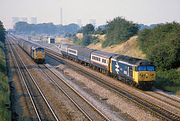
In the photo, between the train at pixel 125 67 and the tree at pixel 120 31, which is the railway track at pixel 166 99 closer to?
the train at pixel 125 67

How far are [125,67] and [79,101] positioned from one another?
886 centimetres

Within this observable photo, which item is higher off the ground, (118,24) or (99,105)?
(118,24)

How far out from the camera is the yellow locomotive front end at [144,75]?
32.7 meters

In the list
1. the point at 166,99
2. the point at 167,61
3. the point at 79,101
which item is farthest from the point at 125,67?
the point at 79,101

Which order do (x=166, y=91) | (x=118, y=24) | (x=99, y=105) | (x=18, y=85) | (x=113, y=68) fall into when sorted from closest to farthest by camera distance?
(x=99, y=105), (x=166, y=91), (x=18, y=85), (x=113, y=68), (x=118, y=24)

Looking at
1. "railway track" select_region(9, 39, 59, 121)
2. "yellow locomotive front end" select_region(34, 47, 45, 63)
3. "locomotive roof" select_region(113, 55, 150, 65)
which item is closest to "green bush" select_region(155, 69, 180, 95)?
"locomotive roof" select_region(113, 55, 150, 65)

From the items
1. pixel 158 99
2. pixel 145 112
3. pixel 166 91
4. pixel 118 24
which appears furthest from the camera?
pixel 118 24

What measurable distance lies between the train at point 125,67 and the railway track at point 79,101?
612 cm

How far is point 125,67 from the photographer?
35.8 metres

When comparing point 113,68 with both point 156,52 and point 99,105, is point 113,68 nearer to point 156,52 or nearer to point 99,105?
point 156,52

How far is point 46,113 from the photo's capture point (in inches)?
977

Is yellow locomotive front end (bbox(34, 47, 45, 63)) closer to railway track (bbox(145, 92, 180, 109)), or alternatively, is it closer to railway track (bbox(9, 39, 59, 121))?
railway track (bbox(9, 39, 59, 121))

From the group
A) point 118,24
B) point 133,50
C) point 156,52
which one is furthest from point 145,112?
point 118,24

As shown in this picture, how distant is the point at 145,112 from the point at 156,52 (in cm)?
1896
